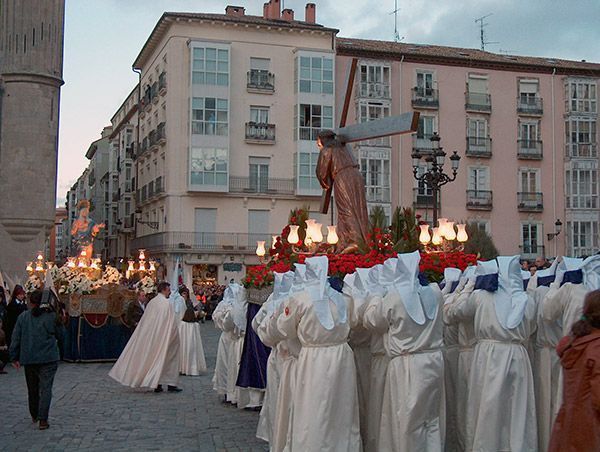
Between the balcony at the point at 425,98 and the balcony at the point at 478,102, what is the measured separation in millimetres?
1881

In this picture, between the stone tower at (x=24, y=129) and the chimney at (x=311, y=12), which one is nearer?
the stone tower at (x=24, y=129)

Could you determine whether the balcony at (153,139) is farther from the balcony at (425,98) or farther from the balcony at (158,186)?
the balcony at (425,98)

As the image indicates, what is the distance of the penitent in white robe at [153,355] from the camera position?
1400cm

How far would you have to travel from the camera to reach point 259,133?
43156 millimetres

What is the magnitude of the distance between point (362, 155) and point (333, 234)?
31837mm

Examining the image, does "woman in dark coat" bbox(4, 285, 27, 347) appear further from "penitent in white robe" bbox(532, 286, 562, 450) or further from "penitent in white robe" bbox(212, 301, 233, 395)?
"penitent in white robe" bbox(532, 286, 562, 450)

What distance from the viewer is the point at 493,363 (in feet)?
26.6

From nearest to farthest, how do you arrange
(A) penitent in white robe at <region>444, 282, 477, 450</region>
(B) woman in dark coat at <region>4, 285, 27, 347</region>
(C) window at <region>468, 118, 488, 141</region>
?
1. (A) penitent in white robe at <region>444, 282, 477, 450</region>
2. (B) woman in dark coat at <region>4, 285, 27, 347</region>
3. (C) window at <region>468, 118, 488, 141</region>

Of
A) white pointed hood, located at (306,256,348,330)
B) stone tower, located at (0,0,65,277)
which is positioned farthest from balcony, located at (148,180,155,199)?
white pointed hood, located at (306,256,348,330)

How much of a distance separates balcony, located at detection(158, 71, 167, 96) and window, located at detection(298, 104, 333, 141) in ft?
24.0

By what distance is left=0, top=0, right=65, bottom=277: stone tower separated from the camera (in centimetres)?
3294

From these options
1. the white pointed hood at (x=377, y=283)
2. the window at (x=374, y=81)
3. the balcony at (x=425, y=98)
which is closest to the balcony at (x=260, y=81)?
the window at (x=374, y=81)

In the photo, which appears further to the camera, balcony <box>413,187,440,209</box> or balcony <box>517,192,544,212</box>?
balcony <box>517,192,544,212</box>

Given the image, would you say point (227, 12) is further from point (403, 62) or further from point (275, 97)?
point (403, 62)
